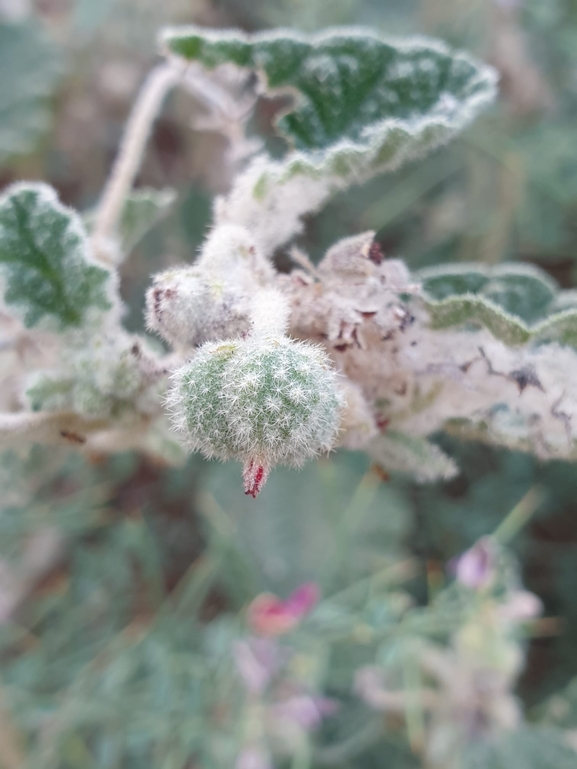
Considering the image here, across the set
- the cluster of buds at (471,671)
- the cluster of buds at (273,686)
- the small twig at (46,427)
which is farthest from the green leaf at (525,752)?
the small twig at (46,427)

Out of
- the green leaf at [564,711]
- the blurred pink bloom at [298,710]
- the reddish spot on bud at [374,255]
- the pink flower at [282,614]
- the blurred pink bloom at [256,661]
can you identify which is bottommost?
the blurred pink bloom at [298,710]

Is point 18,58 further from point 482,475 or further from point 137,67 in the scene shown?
point 482,475

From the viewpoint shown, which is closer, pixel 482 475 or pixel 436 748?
pixel 436 748

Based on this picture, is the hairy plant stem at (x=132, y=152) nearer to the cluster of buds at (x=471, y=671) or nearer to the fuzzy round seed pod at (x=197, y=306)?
the fuzzy round seed pod at (x=197, y=306)

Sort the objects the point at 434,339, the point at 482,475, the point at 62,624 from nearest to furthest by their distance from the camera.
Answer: the point at 434,339 → the point at 62,624 → the point at 482,475

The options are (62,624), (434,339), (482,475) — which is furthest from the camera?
(482,475)

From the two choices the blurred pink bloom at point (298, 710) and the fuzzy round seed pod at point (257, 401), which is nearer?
the fuzzy round seed pod at point (257, 401)

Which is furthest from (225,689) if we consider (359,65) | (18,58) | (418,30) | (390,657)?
(418,30)
